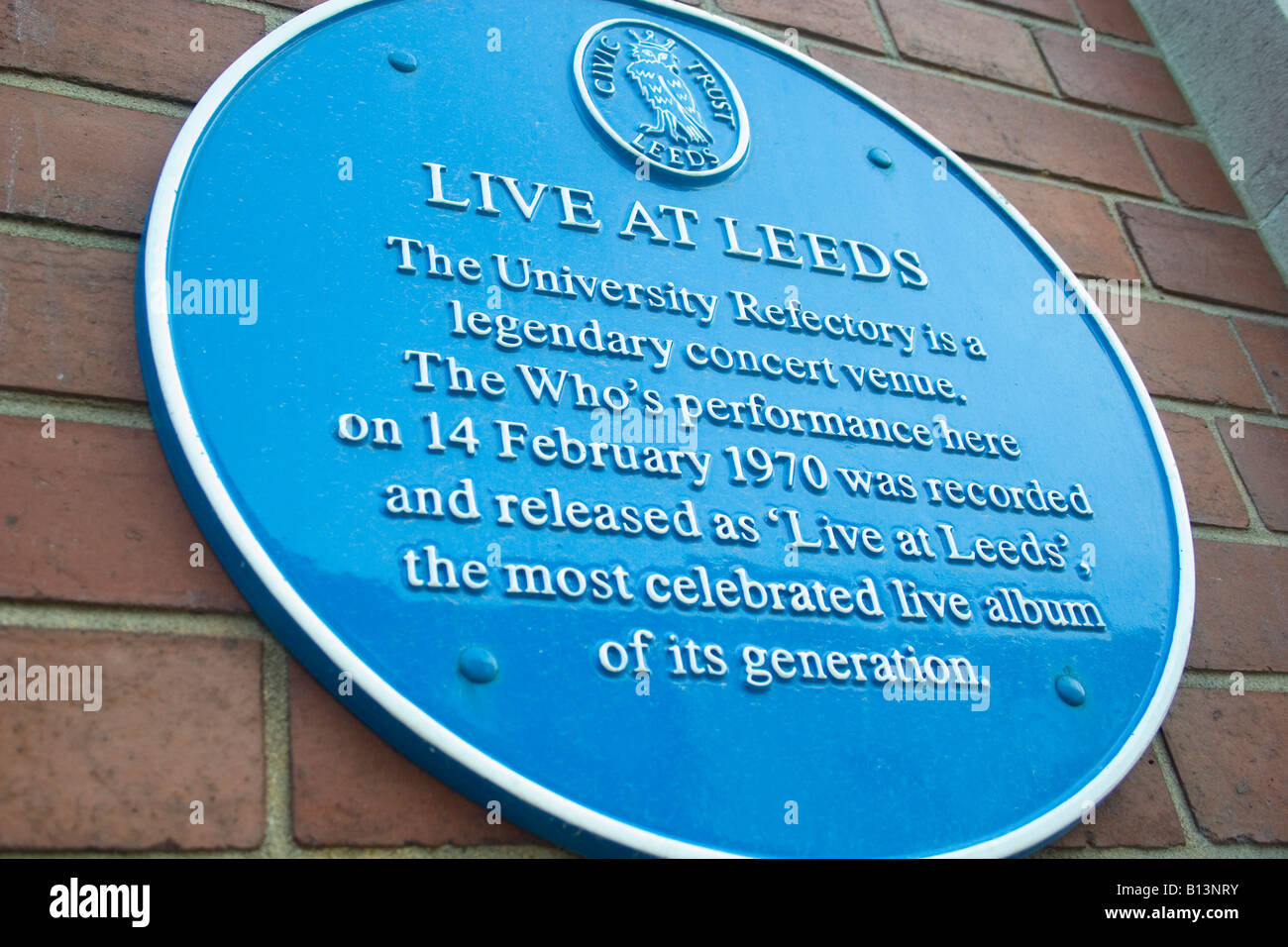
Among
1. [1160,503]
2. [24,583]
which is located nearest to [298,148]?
[24,583]

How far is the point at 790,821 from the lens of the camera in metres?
0.85

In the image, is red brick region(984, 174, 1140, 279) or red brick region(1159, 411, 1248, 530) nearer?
A: red brick region(1159, 411, 1248, 530)

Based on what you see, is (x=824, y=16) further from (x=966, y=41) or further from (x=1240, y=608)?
(x=1240, y=608)

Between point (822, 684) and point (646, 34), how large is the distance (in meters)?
0.74

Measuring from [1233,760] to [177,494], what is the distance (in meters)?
0.94

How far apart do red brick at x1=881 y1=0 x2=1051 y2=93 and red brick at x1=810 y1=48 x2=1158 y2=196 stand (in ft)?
0.11

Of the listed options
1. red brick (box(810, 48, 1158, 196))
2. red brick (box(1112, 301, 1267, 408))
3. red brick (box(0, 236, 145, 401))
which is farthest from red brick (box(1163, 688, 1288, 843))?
red brick (box(0, 236, 145, 401))

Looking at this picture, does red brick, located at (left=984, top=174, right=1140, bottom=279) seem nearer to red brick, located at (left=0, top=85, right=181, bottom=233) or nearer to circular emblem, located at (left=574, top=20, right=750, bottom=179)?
circular emblem, located at (left=574, top=20, right=750, bottom=179)

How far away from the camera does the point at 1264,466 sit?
4.30 ft

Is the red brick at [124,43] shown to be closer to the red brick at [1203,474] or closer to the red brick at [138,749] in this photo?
the red brick at [138,749]

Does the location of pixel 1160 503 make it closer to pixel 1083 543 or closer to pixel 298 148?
pixel 1083 543

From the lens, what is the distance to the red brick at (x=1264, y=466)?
50.3 inches

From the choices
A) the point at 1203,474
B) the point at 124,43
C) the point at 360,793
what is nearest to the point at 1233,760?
the point at 1203,474

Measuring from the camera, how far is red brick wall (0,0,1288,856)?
0.77 m
